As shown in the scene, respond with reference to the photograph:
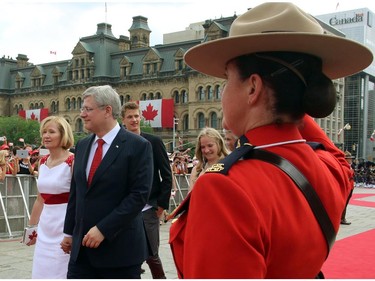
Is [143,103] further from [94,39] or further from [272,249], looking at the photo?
[272,249]

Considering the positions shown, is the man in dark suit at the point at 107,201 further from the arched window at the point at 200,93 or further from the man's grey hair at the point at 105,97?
the arched window at the point at 200,93

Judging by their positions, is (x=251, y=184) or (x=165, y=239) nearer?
(x=251, y=184)

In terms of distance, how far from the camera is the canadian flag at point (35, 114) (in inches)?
2707

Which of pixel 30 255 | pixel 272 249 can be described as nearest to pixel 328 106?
pixel 272 249

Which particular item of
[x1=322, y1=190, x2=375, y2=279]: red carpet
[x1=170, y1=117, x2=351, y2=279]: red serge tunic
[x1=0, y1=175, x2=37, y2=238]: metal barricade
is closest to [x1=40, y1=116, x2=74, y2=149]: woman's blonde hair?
[x1=170, y1=117, x2=351, y2=279]: red serge tunic

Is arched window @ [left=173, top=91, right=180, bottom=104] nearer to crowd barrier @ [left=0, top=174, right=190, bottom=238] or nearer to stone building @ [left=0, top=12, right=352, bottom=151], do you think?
stone building @ [left=0, top=12, right=352, bottom=151]

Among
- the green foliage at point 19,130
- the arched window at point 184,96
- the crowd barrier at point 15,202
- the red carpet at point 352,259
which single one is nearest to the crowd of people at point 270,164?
the red carpet at point 352,259

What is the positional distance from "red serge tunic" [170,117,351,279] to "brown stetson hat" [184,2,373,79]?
0.85 ft

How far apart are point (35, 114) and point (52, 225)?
227 ft

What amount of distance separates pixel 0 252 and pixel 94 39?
217 ft

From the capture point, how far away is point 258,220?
1217 mm

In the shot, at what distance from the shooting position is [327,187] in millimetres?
1503

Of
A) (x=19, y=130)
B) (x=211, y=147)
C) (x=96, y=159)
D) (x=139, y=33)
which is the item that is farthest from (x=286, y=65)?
(x=139, y=33)

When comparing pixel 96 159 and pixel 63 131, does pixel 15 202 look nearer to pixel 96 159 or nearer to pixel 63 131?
pixel 63 131
